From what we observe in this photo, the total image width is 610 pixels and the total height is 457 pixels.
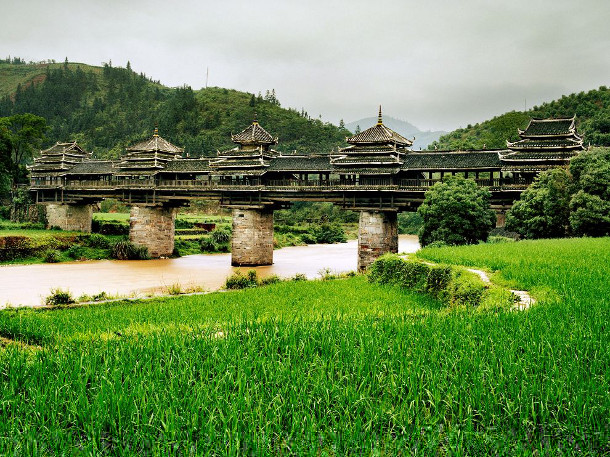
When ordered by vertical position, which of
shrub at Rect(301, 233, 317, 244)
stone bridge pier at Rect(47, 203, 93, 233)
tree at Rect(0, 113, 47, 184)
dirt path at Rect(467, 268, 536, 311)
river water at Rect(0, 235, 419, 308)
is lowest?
river water at Rect(0, 235, 419, 308)

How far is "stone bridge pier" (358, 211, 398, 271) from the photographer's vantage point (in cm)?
2786

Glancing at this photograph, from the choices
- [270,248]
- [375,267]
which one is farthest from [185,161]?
[375,267]

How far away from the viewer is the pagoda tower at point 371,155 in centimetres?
2788

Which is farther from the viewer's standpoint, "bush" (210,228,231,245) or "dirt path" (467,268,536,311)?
"bush" (210,228,231,245)

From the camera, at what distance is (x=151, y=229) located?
36.6 metres

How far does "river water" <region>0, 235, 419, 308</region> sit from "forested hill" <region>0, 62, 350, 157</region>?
36.7 m

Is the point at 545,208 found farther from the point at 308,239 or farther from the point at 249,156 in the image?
the point at 308,239

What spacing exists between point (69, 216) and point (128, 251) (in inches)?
401

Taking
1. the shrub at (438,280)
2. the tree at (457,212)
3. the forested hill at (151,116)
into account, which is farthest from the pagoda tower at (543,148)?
the forested hill at (151,116)

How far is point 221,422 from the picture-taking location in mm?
3186

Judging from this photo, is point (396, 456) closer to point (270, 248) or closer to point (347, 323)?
point (347, 323)

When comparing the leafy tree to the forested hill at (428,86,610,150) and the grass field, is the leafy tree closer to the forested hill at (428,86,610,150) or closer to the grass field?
the grass field

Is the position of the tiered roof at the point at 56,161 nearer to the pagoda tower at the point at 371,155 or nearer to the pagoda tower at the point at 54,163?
the pagoda tower at the point at 54,163

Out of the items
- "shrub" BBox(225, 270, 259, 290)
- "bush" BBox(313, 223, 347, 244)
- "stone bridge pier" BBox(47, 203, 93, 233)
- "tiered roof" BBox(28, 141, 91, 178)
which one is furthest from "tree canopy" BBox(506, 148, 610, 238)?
"tiered roof" BBox(28, 141, 91, 178)
